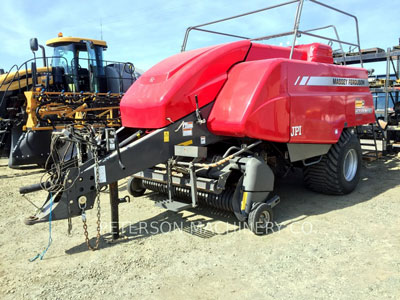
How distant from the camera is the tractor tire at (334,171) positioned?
4.62 metres

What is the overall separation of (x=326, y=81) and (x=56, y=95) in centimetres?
516

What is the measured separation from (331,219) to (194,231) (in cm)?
160

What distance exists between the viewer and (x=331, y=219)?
400 centimetres

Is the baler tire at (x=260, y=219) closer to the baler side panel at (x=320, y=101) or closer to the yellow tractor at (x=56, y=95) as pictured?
the baler side panel at (x=320, y=101)

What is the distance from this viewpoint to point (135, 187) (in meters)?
4.94

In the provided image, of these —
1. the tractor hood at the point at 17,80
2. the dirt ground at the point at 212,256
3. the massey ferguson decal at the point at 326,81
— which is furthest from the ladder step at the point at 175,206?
the tractor hood at the point at 17,80

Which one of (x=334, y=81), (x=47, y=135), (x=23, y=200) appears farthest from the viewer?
(x=47, y=135)

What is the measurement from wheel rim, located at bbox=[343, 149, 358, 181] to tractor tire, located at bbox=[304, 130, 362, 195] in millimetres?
37

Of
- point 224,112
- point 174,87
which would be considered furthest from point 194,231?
point 174,87

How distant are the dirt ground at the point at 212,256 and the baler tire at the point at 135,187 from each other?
323mm

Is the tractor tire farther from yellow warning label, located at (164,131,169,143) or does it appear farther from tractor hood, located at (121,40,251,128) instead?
yellow warning label, located at (164,131,169,143)

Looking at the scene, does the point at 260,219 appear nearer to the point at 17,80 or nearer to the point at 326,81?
the point at 326,81

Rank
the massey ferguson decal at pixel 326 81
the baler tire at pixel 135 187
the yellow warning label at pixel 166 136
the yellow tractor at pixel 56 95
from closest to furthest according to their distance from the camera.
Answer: the yellow warning label at pixel 166 136, the massey ferguson decal at pixel 326 81, the baler tire at pixel 135 187, the yellow tractor at pixel 56 95

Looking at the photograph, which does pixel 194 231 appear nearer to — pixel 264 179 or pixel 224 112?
pixel 264 179
